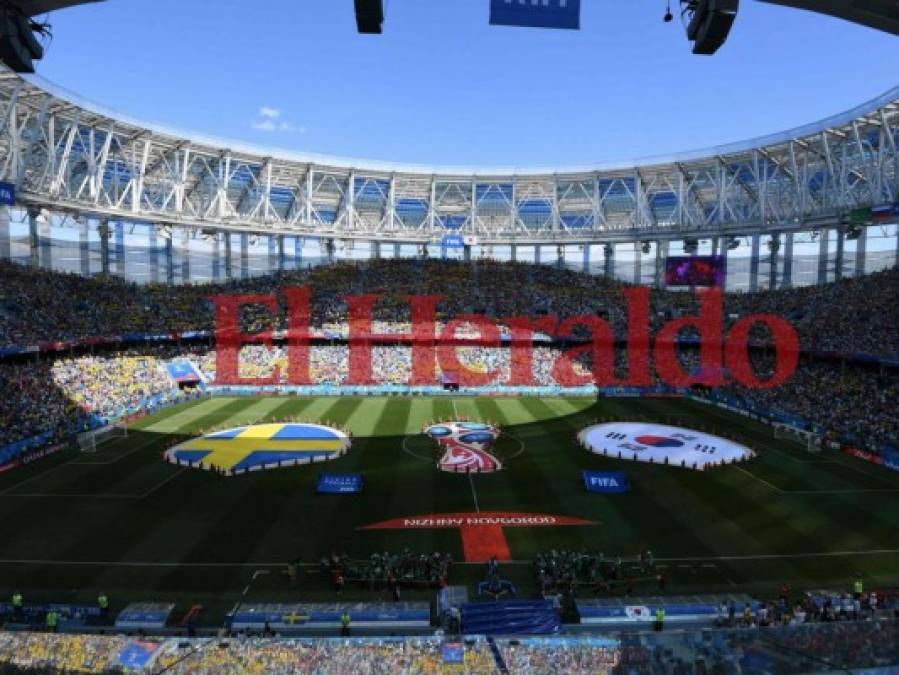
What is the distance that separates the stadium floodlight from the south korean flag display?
29.6m

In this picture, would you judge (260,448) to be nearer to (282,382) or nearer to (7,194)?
(282,382)

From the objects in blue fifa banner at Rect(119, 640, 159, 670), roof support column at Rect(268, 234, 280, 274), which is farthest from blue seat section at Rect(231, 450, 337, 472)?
roof support column at Rect(268, 234, 280, 274)

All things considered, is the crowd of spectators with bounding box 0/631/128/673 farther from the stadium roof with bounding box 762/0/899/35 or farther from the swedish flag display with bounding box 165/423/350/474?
the swedish flag display with bounding box 165/423/350/474

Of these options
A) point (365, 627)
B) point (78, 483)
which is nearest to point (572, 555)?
point (365, 627)

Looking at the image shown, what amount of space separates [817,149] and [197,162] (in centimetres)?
6994

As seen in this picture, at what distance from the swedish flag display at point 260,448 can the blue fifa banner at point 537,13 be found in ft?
97.0

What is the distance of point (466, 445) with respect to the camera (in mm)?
38031

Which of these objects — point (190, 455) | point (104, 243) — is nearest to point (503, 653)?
point (190, 455)

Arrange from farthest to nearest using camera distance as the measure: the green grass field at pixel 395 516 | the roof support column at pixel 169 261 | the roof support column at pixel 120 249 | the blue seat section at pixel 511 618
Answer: the roof support column at pixel 169 261, the roof support column at pixel 120 249, the green grass field at pixel 395 516, the blue seat section at pixel 511 618

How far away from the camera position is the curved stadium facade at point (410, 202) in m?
52.4

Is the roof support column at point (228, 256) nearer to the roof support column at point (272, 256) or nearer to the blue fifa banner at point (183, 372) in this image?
the roof support column at point (272, 256)

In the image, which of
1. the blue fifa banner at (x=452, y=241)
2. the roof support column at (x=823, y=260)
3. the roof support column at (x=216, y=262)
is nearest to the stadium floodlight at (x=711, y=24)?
the blue fifa banner at (x=452, y=241)

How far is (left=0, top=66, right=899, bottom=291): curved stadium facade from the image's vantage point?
172ft

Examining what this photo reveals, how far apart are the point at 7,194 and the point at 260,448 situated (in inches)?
1171
